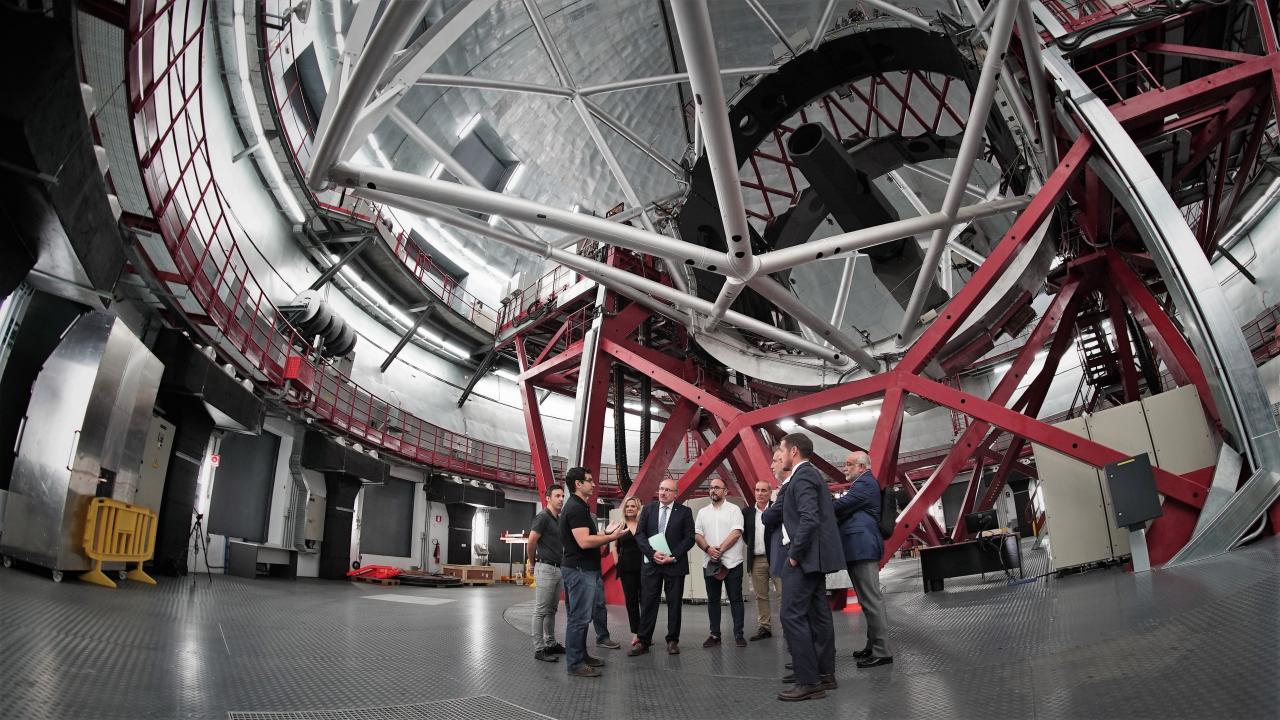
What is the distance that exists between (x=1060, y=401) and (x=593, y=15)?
20.5m

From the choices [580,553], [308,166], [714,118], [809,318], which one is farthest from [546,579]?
[308,166]

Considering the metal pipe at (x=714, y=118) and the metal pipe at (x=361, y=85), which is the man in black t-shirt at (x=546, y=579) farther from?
the metal pipe at (x=361, y=85)

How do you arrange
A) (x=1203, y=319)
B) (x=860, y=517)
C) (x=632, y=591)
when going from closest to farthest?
(x=860, y=517)
(x=632, y=591)
(x=1203, y=319)

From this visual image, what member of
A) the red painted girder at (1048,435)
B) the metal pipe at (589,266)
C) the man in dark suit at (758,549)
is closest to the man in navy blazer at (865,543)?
the man in dark suit at (758,549)

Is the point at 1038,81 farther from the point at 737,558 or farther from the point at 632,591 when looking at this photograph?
the point at 632,591

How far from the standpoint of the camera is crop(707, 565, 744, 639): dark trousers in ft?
20.0

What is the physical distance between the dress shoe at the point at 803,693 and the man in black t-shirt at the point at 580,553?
64.1 inches

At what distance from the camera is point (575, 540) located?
5215mm

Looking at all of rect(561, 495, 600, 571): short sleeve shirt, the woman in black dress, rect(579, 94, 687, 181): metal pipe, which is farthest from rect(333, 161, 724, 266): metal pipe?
rect(579, 94, 687, 181): metal pipe

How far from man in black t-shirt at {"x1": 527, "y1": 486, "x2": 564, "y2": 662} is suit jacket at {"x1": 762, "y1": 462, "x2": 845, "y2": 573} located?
2015 mm

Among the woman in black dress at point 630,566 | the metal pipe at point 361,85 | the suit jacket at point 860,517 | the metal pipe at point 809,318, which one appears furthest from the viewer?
the metal pipe at point 809,318

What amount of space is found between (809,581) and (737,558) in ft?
8.00

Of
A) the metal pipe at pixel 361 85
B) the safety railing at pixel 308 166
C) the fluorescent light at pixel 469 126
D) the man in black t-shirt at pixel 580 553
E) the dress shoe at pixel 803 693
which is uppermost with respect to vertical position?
the fluorescent light at pixel 469 126

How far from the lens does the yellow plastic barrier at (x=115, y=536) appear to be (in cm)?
835
